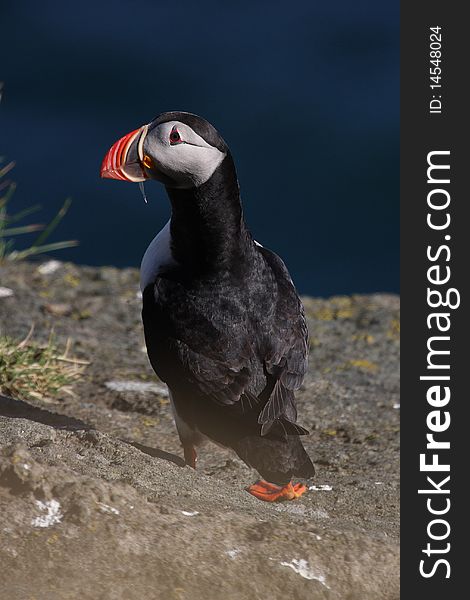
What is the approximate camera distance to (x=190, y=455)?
4512 mm

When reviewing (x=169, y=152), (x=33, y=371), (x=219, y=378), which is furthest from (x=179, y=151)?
(x=33, y=371)

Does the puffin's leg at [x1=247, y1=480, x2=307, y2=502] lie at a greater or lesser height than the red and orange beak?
lesser

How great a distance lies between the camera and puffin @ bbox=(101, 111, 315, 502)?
163 inches

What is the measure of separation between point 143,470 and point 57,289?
344 centimetres

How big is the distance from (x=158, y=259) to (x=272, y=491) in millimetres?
1129

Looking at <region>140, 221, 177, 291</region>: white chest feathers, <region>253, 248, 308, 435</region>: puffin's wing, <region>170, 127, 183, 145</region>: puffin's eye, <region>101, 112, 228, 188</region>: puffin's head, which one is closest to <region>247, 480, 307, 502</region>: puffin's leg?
<region>253, 248, 308, 435</region>: puffin's wing

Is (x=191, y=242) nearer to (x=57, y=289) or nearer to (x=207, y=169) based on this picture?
(x=207, y=169)

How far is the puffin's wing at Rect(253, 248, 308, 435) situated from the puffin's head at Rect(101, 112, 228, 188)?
0.67 m

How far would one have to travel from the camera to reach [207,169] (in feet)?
13.8

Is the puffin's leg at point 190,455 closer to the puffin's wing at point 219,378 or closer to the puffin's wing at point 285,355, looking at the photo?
the puffin's wing at point 219,378

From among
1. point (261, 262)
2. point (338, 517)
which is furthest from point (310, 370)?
point (338, 517)

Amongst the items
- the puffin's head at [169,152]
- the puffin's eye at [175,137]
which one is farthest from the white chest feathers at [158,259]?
the puffin's eye at [175,137]

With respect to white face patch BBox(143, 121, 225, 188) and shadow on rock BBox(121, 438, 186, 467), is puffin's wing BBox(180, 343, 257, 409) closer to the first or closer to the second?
shadow on rock BBox(121, 438, 186, 467)

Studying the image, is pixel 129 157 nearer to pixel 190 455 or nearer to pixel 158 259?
pixel 158 259
